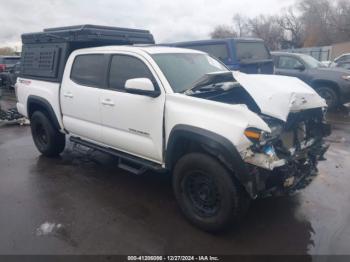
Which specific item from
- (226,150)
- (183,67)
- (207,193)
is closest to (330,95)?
(183,67)

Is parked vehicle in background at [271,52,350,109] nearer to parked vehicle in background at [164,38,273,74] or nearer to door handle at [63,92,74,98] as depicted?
parked vehicle in background at [164,38,273,74]

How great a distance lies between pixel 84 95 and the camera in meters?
4.74

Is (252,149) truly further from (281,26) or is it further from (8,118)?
(281,26)

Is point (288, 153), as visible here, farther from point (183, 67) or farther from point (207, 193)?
point (183, 67)

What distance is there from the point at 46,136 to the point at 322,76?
788cm

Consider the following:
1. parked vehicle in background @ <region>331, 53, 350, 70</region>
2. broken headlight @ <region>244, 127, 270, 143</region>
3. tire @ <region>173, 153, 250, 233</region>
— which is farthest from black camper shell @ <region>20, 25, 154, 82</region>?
parked vehicle in background @ <region>331, 53, 350, 70</region>

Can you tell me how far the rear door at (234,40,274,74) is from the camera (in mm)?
8727

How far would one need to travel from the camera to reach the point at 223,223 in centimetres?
331

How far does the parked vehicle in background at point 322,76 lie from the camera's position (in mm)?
9609

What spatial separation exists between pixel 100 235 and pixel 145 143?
1.15m

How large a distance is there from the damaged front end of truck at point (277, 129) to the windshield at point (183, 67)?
0.24 meters

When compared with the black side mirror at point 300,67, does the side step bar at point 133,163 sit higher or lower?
lower

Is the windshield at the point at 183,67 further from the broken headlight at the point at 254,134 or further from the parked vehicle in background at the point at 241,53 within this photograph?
the parked vehicle in background at the point at 241,53

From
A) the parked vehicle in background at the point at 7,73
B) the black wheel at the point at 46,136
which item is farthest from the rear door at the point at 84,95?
the parked vehicle in background at the point at 7,73
